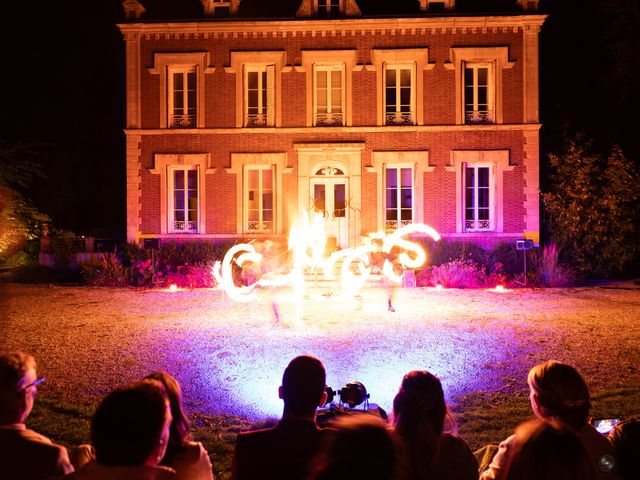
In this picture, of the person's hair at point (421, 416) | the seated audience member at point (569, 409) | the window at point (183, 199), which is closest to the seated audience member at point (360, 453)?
the person's hair at point (421, 416)

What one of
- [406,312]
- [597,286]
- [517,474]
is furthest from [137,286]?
[517,474]

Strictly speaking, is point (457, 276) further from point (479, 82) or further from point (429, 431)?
point (429, 431)

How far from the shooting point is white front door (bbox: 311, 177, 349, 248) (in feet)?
66.8

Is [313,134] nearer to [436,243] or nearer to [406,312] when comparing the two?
[436,243]

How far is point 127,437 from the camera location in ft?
7.27

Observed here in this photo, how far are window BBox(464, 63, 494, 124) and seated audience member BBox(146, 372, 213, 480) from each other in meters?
19.1

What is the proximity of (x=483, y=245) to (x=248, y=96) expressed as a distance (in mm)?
9976

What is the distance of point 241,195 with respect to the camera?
20578 mm

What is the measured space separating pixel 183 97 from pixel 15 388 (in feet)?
64.0

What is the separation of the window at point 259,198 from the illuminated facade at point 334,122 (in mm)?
51

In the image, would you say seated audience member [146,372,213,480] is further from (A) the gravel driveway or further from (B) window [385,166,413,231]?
(B) window [385,166,413,231]

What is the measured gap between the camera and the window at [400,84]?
20172 mm

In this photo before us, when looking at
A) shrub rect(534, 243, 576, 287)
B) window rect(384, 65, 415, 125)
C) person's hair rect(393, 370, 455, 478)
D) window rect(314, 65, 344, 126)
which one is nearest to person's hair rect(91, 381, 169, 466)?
person's hair rect(393, 370, 455, 478)

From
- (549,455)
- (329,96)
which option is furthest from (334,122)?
(549,455)
